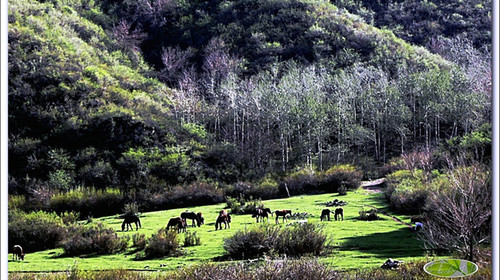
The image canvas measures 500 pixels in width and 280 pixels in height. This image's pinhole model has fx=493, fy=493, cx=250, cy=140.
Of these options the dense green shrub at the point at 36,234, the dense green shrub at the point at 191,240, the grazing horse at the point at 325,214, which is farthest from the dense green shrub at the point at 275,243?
the dense green shrub at the point at 36,234

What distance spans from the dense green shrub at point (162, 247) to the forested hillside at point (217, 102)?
907 cm

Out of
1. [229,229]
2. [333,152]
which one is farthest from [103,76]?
[229,229]

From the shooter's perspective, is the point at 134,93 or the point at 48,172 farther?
the point at 134,93

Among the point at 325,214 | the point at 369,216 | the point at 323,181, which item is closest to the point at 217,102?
the point at 323,181

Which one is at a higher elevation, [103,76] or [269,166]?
[103,76]

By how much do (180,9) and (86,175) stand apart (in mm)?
30219

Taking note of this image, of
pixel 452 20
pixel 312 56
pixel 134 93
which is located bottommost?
pixel 134 93

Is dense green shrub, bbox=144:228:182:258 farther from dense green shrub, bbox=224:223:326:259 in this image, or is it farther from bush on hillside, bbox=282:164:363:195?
bush on hillside, bbox=282:164:363:195

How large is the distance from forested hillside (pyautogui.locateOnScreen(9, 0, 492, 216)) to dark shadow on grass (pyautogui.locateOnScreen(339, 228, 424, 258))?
470cm

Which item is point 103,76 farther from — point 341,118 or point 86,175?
point 341,118

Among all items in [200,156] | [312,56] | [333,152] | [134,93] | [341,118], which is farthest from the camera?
[312,56]

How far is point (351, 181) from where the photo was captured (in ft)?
70.0

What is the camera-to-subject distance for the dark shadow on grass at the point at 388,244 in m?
10.6

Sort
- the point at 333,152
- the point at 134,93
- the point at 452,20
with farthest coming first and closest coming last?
the point at 452,20 < the point at 134,93 < the point at 333,152
